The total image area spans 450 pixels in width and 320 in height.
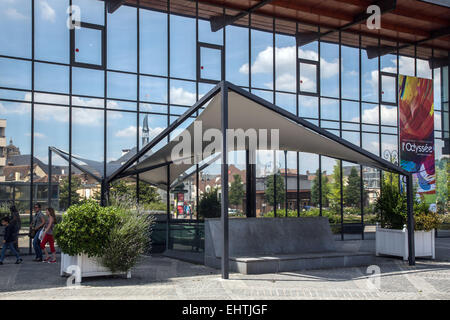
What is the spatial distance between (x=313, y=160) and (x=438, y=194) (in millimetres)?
7664

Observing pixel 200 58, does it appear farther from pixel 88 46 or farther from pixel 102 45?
pixel 88 46

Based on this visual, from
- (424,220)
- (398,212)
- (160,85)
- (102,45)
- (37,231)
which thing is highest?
(102,45)

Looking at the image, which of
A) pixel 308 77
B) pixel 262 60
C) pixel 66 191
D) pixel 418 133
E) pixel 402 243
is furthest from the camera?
pixel 418 133

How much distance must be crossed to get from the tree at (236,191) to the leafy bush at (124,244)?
7.96 m

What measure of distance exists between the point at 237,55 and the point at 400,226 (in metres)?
8.87

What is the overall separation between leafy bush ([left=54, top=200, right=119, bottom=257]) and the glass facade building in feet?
18.4

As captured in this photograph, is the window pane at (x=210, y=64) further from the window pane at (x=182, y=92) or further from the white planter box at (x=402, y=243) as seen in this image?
the white planter box at (x=402, y=243)

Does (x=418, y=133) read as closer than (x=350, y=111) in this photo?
No

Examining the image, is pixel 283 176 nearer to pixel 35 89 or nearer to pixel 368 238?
pixel 368 238

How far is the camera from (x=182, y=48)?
17609 millimetres

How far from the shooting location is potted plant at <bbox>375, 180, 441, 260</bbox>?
1297cm

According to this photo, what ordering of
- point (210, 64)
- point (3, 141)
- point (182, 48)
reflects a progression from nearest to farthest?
point (3, 141), point (182, 48), point (210, 64)

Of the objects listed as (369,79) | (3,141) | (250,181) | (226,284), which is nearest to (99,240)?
(226,284)

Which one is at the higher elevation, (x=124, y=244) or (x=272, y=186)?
(x=272, y=186)
